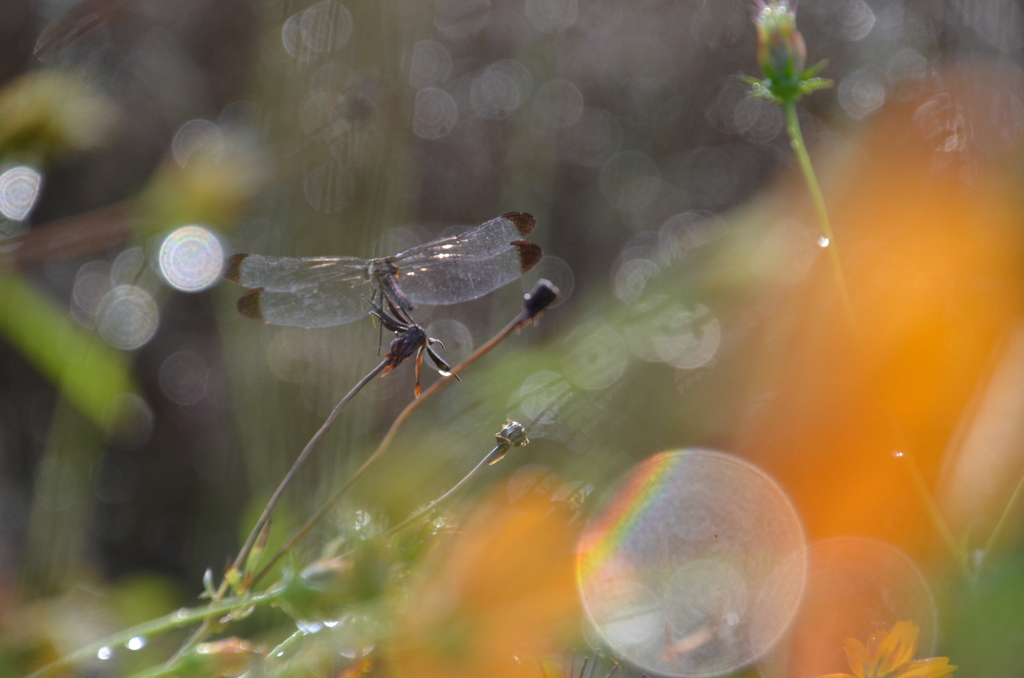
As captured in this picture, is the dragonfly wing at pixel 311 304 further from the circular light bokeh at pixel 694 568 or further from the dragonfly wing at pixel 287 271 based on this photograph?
the circular light bokeh at pixel 694 568

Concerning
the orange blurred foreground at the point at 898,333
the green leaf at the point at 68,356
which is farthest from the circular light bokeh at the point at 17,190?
the orange blurred foreground at the point at 898,333

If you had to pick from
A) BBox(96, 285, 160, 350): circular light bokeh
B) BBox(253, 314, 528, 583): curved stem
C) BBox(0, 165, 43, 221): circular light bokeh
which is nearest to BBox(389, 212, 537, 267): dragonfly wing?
BBox(253, 314, 528, 583): curved stem

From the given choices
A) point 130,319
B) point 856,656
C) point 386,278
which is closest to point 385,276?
point 386,278

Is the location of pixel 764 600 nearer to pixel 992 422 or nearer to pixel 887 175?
pixel 992 422

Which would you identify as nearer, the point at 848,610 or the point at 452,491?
the point at 452,491

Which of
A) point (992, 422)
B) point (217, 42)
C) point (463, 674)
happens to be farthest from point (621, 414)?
point (217, 42)

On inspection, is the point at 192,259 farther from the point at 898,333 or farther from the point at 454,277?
the point at 898,333
